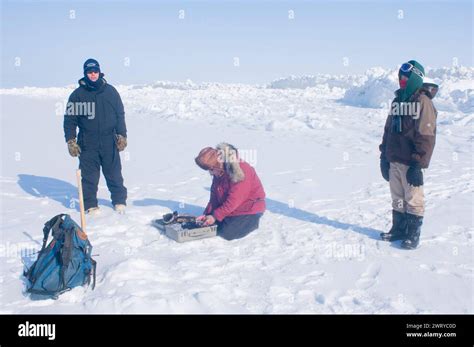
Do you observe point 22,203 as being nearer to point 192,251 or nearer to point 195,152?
point 192,251

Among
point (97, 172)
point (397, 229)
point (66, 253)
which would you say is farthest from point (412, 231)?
point (97, 172)

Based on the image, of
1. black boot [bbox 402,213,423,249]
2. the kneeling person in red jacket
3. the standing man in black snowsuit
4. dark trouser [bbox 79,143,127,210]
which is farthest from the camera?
dark trouser [bbox 79,143,127,210]

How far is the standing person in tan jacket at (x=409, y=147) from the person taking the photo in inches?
172

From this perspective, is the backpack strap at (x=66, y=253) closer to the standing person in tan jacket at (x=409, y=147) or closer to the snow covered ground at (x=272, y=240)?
the snow covered ground at (x=272, y=240)

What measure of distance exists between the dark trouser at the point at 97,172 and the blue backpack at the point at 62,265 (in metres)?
2.03

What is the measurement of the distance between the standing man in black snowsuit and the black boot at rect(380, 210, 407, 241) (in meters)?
3.48

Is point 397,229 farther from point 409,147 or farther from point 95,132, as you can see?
point 95,132

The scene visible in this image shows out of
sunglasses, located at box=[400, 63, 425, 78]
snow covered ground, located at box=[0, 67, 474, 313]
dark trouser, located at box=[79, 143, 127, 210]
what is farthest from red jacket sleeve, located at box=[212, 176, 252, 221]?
sunglasses, located at box=[400, 63, 425, 78]

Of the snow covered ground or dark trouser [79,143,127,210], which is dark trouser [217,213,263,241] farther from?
dark trouser [79,143,127,210]

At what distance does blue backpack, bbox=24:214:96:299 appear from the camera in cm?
378

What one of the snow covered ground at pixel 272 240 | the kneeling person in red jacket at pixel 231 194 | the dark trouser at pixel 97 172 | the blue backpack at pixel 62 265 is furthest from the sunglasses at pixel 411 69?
the dark trouser at pixel 97 172

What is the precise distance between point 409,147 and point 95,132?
3967 millimetres

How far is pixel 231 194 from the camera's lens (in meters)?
5.05
